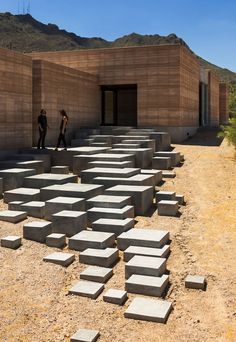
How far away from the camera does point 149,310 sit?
5750mm

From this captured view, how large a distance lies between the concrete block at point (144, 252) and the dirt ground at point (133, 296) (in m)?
0.17

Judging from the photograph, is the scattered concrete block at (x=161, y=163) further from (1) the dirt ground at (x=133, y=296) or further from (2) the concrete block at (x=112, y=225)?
(2) the concrete block at (x=112, y=225)

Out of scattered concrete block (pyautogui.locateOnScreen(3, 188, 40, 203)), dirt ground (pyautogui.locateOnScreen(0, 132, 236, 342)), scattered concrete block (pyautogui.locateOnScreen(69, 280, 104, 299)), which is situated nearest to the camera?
dirt ground (pyautogui.locateOnScreen(0, 132, 236, 342))

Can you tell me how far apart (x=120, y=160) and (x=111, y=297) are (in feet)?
24.9

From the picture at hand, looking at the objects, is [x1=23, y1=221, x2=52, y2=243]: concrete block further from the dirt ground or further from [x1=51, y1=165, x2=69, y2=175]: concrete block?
[x1=51, y1=165, x2=69, y2=175]: concrete block

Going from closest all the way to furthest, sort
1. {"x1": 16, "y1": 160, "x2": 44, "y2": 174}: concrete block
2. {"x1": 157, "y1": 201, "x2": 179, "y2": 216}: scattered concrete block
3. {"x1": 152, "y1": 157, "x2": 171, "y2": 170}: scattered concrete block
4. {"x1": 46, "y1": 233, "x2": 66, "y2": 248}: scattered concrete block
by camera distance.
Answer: {"x1": 46, "y1": 233, "x2": 66, "y2": 248}: scattered concrete block, {"x1": 157, "y1": 201, "x2": 179, "y2": 216}: scattered concrete block, {"x1": 16, "y1": 160, "x2": 44, "y2": 174}: concrete block, {"x1": 152, "y1": 157, "x2": 171, "y2": 170}: scattered concrete block

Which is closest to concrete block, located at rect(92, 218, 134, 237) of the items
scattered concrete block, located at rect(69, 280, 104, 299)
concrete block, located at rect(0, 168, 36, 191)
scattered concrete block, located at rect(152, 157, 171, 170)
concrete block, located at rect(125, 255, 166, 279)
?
concrete block, located at rect(125, 255, 166, 279)

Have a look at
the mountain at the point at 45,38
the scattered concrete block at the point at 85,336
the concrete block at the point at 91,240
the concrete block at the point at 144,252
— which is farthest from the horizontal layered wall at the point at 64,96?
the mountain at the point at 45,38

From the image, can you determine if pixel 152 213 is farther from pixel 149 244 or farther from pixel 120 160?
pixel 120 160

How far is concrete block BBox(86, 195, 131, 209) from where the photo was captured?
368 inches

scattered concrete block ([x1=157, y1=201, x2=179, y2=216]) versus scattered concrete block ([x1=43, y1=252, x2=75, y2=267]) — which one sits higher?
scattered concrete block ([x1=157, y1=201, x2=179, y2=216])

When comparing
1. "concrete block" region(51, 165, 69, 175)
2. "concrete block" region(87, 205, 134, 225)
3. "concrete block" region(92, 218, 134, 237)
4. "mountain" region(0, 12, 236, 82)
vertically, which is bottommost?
"concrete block" region(92, 218, 134, 237)

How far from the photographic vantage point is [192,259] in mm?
7469

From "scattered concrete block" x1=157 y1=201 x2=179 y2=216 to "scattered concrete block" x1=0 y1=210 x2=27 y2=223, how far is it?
10.1 feet
